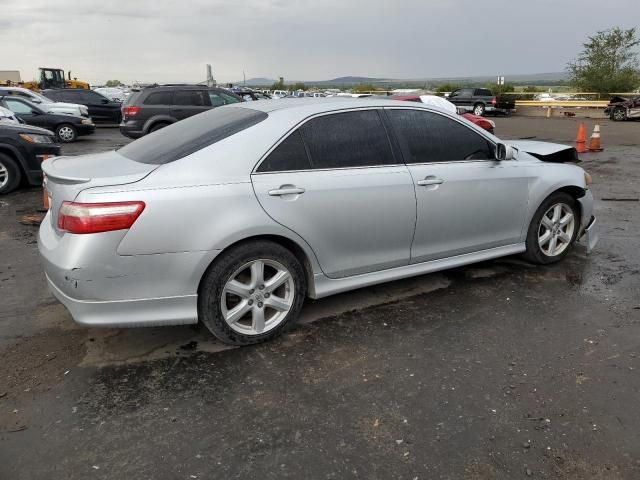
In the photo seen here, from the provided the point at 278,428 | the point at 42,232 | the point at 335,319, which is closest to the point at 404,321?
the point at 335,319

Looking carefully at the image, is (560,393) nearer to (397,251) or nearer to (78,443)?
(397,251)

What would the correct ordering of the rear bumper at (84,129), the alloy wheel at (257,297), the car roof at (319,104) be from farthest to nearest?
the rear bumper at (84,129) < the car roof at (319,104) < the alloy wheel at (257,297)

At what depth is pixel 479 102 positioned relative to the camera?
31.3m

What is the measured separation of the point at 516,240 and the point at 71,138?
1540 centimetres

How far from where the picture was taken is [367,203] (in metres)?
3.86

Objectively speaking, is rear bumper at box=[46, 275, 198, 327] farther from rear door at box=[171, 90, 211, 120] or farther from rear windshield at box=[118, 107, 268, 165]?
rear door at box=[171, 90, 211, 120]

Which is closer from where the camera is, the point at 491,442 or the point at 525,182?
the point at 491,442

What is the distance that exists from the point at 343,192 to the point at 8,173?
23.2 ft

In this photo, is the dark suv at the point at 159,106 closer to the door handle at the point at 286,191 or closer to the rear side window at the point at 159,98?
the rear side window at the point at 159,98

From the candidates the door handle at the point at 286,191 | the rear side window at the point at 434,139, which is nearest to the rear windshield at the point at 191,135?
the door handle at the point at 286,191

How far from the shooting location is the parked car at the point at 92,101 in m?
21.9

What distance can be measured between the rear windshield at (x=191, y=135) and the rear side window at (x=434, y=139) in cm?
112

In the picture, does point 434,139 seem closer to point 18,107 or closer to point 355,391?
point 355,391

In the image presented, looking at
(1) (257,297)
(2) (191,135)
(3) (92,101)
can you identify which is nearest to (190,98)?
(3) (92,101)
